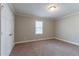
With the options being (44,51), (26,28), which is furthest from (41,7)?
(26,28)

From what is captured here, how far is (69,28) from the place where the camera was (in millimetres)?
5488

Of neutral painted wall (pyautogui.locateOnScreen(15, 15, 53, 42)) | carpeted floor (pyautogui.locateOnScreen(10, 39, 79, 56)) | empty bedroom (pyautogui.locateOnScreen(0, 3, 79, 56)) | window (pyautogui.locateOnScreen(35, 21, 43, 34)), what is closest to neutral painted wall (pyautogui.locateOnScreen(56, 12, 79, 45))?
empty bedroom (pyautogui.locateOnScreen(0, 3, 79, 56))

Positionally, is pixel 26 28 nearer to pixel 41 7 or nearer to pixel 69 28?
→ pixel 41 7

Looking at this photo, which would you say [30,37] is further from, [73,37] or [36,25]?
[73,37]

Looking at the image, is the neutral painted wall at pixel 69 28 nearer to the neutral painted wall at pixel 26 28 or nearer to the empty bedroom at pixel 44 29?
the empty bedroom at pixel 44 29

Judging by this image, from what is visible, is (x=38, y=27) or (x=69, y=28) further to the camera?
(x=38, y=27)

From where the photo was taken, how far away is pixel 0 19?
2.05 m

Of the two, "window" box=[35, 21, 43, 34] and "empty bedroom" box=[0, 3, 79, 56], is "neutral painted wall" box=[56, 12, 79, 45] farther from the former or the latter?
"window" box=[35, 21, 43, 34]

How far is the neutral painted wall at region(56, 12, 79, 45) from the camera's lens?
4.84 meters

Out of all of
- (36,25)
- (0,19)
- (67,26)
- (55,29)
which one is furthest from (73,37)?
(0,19)

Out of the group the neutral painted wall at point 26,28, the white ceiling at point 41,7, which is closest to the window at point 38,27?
the neutral painted wall at point 26,28

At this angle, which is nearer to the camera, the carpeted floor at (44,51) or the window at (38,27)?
the carpeted floor at (44,51)

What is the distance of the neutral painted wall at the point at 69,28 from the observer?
484cm

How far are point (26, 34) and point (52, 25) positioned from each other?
9.83 ft
